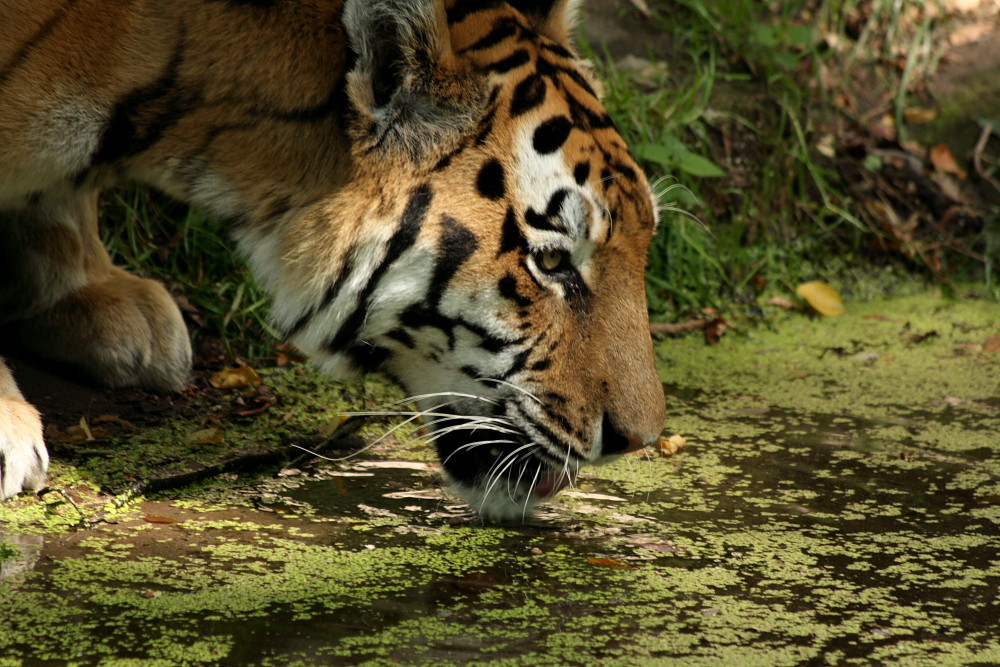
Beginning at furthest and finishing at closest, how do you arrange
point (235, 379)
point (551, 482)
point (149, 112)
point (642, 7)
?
point (642, 7) < point (235, 379) < point (551, 482) < point (149, 112)

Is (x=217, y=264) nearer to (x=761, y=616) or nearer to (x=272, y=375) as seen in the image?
(x=272, y=375)

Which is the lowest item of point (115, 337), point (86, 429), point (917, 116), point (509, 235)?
point (86, 429)

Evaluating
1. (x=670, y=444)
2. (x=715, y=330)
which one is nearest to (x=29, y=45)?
(x=670, y=444)

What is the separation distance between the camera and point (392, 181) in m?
2.41

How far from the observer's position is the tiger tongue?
8.19ft

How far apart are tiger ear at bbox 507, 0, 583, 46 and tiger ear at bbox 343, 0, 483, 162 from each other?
38 cm

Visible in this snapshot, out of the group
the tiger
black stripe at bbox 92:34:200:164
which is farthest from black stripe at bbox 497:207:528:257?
black stripe at bbox 92:34:200:164

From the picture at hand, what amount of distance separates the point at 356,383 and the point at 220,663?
1.66 metres

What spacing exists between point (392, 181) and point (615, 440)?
0.66 metres

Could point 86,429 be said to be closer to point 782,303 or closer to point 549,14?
point 549,14

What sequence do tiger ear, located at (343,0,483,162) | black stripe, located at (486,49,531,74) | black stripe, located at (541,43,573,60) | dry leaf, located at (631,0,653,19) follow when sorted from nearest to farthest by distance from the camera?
tiger ear, located at (343,0,483,162)
black stripe, located at (486,49,531,74)
black stripe, located at (541,43,573,60)
dry leaf, located at (631,0,653,19)

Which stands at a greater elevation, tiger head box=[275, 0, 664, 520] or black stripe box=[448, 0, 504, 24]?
black stripe box=[448, 0, 504, 24]

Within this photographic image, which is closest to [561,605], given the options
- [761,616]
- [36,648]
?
[761,616]

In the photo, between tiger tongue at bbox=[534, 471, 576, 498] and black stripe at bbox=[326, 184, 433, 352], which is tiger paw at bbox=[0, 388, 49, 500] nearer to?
black stripe at bbox=[326, 184, 433, 352]
